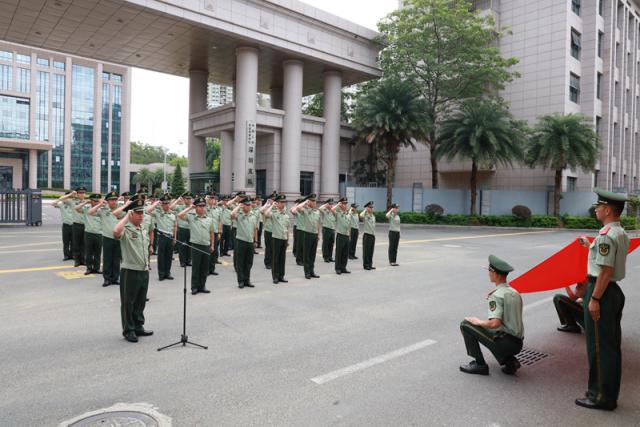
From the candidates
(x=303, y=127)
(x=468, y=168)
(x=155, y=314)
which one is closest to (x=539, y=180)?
(x=468, y=168)

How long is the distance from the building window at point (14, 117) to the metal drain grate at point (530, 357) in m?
82.4

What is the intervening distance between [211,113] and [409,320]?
2781 cm

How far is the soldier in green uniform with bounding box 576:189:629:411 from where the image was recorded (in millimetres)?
4207

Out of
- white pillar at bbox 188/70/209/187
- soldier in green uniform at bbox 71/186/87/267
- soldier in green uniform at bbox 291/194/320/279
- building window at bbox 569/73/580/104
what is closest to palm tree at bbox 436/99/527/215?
building window at bbox 569/73/580/104

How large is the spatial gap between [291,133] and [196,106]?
29.6 ft

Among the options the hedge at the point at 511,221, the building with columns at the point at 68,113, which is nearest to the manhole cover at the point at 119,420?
the hedge at the point at 511,221

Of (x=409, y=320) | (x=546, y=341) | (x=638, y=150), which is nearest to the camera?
(x=546, y=341)

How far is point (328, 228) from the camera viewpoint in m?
13.6

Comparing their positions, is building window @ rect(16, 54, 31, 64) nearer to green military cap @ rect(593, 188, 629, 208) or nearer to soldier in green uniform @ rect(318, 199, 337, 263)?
soldier in green uniform @ rect(318, 199, 337, 263)

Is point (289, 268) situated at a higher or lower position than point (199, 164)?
lower

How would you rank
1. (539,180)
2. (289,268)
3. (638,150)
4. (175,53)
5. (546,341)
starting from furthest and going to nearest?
(638,150), (539,180), (175,53), (289,268), (546,341)

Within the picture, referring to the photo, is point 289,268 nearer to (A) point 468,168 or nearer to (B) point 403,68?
(B) point 403,68

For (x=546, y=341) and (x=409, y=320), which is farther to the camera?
(x=409, y=320)

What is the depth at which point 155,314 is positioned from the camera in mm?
7277
